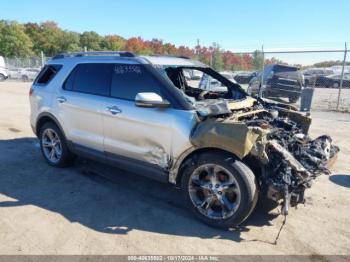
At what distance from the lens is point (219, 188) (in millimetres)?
3859

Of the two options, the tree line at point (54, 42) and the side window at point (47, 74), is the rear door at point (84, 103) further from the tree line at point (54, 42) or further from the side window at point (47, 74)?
the tree line at point (54, 42)

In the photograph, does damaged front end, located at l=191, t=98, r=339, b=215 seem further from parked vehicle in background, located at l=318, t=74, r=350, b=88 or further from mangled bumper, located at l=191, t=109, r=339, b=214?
parked vehicle in background, located at l=318, t=74, r=350, b=88

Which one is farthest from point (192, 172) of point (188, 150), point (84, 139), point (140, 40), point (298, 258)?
point (140, 40)

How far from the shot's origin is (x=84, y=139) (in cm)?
517

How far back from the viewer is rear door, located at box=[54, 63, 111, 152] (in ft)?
16.0

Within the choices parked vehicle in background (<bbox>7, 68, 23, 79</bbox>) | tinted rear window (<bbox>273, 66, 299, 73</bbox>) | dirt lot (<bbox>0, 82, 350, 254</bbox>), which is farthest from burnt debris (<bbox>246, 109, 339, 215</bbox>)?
parked vehicle in background (<bbox>7, 68, 23, 79</bbox>)

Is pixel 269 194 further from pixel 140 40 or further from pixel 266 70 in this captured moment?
pixel 140 40

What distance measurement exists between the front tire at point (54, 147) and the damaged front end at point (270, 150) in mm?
2596

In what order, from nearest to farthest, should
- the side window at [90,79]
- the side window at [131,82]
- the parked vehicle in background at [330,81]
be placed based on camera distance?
the side window at [131,82], the side window at [90,79], the parked vehicle in background at [330,81]

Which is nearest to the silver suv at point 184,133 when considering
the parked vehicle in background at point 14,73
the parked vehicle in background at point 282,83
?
the parked vehicle in background at point 282,83

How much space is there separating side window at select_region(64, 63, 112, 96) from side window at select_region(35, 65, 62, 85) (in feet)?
1.42

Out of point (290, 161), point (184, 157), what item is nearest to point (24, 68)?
point (184, 157)

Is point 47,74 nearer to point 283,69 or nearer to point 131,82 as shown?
point 131,82

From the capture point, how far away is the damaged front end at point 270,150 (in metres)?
3.63
